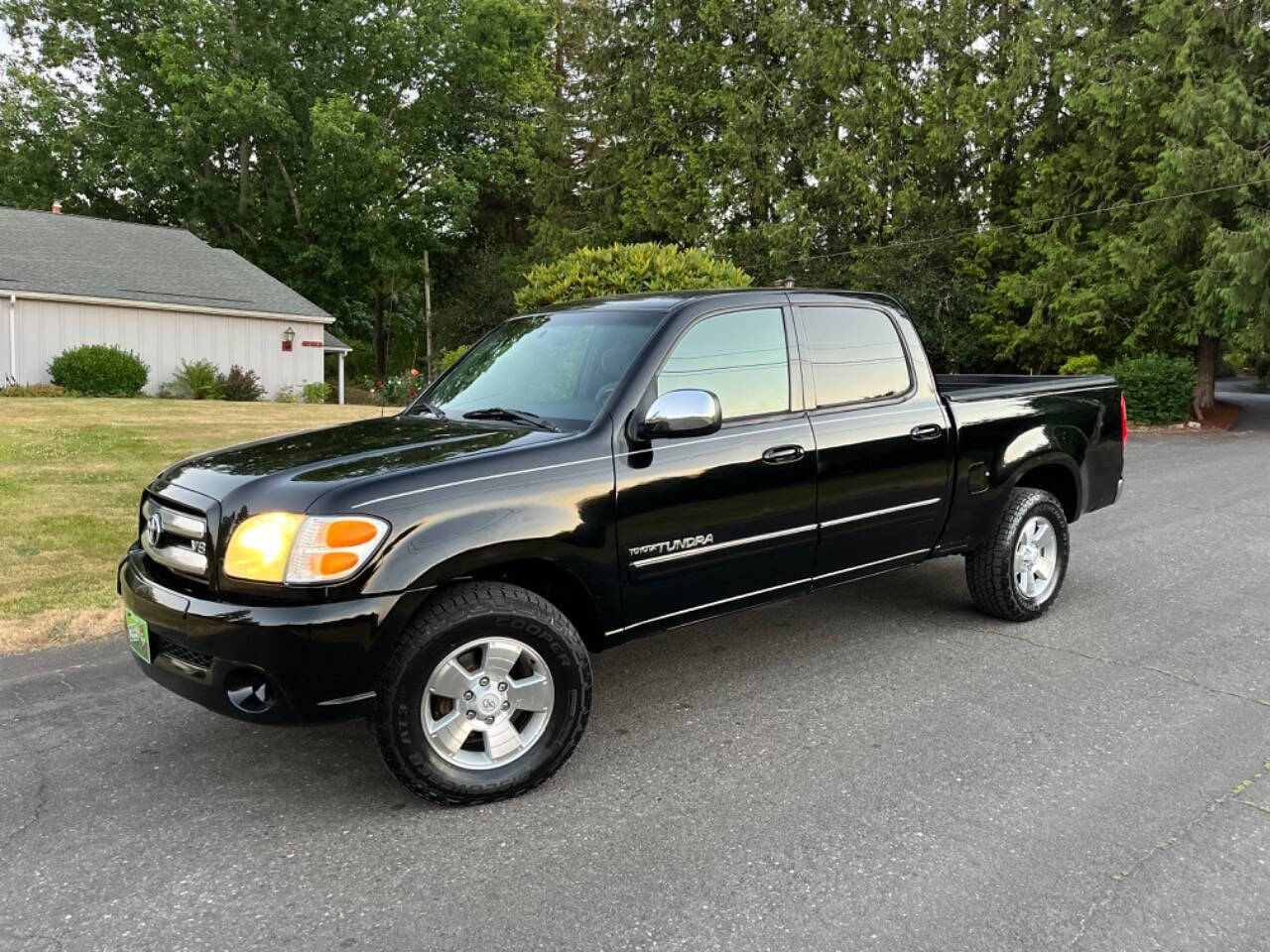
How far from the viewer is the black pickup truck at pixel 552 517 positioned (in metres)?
3.11

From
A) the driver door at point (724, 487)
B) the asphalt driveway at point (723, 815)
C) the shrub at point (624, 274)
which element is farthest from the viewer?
the shrub at point (624, 274)

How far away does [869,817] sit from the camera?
321 centimetres

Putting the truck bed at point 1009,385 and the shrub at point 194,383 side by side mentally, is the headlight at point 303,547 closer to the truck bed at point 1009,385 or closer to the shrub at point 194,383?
the truck bed at point 1009,385

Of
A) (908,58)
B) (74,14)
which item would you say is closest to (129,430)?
(908,58)

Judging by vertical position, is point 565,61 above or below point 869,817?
above

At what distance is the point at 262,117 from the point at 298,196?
13.6ft

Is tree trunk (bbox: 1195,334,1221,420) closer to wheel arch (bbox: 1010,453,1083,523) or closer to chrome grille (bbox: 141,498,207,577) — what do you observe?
wheel arch (bbox: 1010,453,1083,523)

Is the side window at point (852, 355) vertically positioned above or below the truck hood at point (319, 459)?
above

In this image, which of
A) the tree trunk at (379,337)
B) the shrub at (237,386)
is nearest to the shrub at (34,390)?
the shrub at (237,386)

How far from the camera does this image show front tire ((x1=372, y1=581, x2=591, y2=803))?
3.16 metres

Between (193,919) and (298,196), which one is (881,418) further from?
(298,196)

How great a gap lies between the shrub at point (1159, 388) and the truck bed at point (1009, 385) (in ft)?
51.9

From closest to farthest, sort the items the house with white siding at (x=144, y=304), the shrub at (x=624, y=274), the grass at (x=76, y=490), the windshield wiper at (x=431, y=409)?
the windshield wiper at (x=431, y=409)
the grass at (x=76, y=490)
the shrub at (x=624, y=274)
the house with white siding at (x=144, y=304)

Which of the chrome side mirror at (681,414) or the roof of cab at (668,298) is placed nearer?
the chrome side mirror at (681,414)
